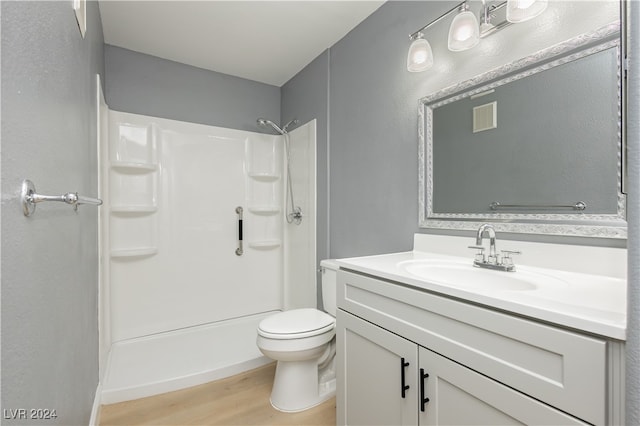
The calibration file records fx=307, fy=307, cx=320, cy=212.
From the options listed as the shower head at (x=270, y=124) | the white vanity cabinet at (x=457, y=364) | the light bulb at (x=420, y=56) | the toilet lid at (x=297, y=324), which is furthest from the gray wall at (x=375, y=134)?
the shower head at (x=270, y=124)

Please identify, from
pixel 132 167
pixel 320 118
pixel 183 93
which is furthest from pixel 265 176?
pixel 132 167

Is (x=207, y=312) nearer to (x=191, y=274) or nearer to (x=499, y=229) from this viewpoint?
(x=191, y=274)

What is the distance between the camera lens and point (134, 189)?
2.43m

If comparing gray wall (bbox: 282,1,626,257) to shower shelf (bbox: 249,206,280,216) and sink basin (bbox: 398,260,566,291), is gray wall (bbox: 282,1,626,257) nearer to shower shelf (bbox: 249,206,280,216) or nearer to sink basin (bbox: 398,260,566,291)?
sink basin (bbox: 398,260,566,291)

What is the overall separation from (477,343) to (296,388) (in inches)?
49.4

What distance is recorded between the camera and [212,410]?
173 centimetres

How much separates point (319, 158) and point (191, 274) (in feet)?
4.88

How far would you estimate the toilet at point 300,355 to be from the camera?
1682 millimetres

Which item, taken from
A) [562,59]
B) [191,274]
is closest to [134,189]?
[191,274]

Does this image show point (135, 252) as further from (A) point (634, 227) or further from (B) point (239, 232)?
(A) point (634, 227)

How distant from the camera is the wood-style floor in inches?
64.5

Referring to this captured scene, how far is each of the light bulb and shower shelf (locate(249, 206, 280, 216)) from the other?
1.87 meters

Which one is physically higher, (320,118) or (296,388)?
(320,118)

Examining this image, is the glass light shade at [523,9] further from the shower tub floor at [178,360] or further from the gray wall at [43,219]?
the shower tub floor at [178,360]
